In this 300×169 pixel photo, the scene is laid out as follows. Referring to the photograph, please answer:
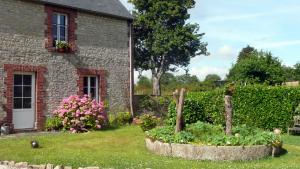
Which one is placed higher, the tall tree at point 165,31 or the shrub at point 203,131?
the tall tree at point 165,31

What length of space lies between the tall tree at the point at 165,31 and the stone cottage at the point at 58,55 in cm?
1292

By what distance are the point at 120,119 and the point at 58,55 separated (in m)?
3.97

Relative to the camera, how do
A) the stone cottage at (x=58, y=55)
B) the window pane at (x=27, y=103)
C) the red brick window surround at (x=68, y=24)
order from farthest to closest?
the red brick window surround at (x=68, y=24) < the window pane at (x=27, y=103) < the stone cottage at (x=58, y=55)

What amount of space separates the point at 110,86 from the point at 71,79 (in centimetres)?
217

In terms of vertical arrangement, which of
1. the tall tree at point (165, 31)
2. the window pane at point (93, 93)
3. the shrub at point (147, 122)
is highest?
the tall tree at point (165, 31)

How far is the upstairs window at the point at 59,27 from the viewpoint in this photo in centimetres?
1748

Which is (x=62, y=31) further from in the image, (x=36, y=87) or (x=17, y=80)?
(x=17, y=80)

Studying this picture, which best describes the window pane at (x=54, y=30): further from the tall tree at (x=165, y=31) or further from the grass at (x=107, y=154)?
the tall tree at (x=165, y=31)


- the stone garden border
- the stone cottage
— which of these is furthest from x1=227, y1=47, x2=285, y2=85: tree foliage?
the stone garden border

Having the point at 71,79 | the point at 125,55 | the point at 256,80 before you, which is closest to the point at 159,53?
the point at 256,80

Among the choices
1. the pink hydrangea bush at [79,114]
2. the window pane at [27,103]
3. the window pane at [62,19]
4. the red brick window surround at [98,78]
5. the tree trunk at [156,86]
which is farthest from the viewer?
the tree trunk at [156,86]

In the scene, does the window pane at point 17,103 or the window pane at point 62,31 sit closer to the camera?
the window pane at point 17,103

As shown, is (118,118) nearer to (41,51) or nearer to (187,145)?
(41,51)

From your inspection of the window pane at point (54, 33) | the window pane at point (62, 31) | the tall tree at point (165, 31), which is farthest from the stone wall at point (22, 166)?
the tall tree at point (165, 31)
